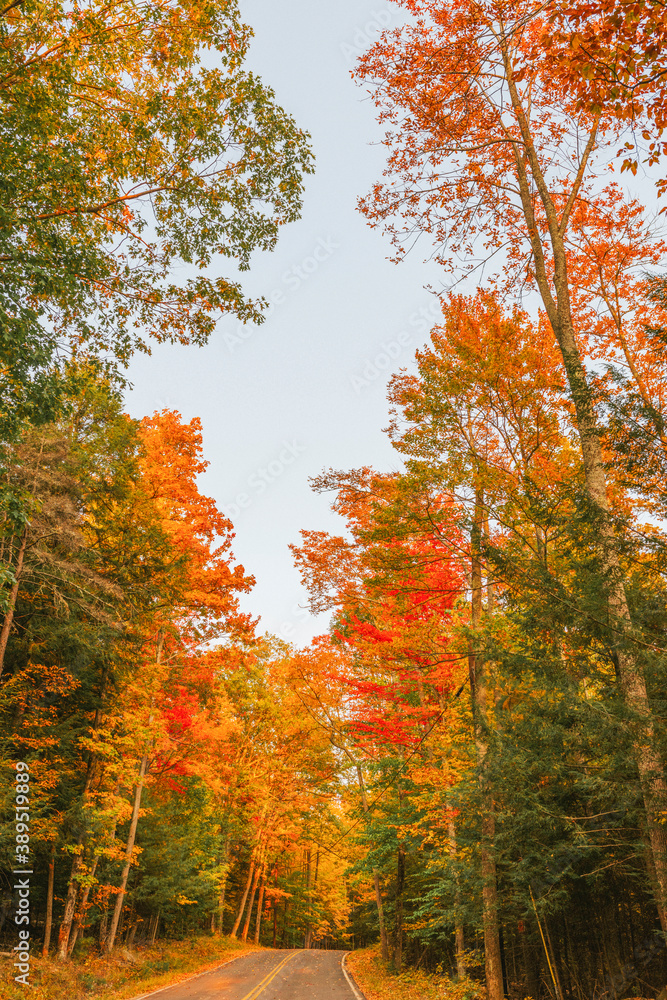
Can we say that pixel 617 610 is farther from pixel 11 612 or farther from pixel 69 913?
pixel 69 913

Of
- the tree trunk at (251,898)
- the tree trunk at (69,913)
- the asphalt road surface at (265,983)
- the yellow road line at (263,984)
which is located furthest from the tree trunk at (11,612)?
the tree trunk at (251,898)

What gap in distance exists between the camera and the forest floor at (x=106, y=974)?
32.8 feet

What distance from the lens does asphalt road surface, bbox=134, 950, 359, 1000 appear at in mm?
12492

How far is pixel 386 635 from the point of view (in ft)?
44.2

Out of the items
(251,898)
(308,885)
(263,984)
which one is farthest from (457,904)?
(308,885)

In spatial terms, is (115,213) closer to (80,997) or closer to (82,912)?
(80,997)

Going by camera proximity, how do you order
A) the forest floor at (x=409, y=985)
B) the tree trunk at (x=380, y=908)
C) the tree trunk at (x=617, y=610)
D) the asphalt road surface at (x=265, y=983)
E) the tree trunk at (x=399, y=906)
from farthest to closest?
the tree trunk at (x=380, y=908)
the tree trunk at (x=399, y=906)
the asphalt road surface at (x=265, y=983)
the forest floor at (x=409, y=985)
the tree trunk at (x=617, y=610)

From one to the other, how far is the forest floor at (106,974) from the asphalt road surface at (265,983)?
0.63 m

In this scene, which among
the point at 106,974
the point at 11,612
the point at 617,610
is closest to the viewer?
the point at 617,610

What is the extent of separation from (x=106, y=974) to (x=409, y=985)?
7476 mm

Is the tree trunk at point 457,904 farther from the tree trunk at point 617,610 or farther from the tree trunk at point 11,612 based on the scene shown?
the tree trunk at point 11,612

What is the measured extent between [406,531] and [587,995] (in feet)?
26.0

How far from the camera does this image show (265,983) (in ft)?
48.4

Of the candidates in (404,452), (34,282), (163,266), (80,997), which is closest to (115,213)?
(163,266)
